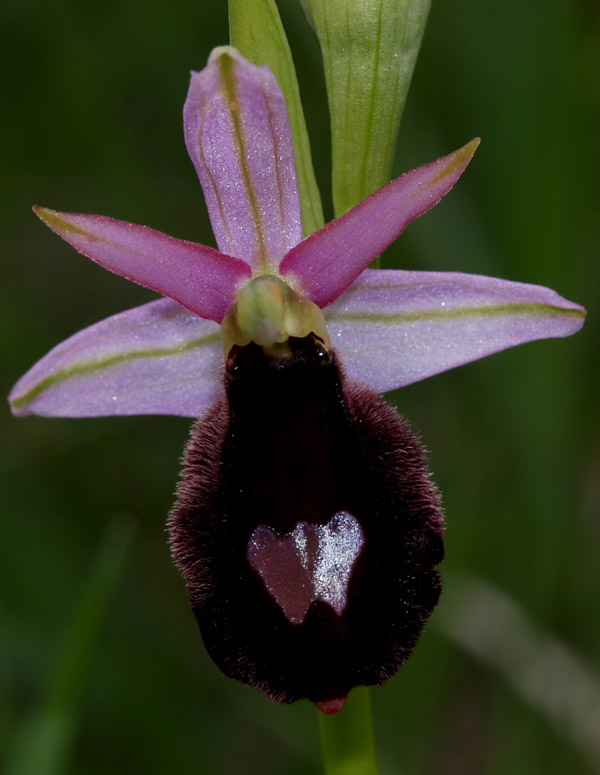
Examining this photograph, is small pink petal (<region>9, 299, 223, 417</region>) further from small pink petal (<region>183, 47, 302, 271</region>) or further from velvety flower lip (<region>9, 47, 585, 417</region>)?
small pink petal (<region>183, 47, 302, 271</region>)

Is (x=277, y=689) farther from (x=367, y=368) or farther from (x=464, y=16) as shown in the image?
(x=464, y=16)

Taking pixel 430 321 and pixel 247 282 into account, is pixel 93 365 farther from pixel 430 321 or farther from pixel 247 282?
pixel 430 321

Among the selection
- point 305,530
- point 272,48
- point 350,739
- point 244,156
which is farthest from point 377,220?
point 350,739

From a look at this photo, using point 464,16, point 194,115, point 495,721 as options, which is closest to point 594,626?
point 495,721

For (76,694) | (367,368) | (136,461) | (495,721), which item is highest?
(367,368)

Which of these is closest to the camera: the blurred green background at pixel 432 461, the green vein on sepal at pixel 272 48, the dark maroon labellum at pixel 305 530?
the dark maroon labellum at pixel 305 530

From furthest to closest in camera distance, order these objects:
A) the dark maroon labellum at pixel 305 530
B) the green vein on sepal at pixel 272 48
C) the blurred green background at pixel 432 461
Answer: the blurred green background at pixel 432 461 → the green vein on sepal at pixel 272 48 → the dark maroon labellum at pixel 305 530

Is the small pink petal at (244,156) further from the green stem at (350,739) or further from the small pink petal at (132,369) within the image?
the green stem at (350,739)

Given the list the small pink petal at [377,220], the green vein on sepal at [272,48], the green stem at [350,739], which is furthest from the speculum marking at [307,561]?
the green vein on sepal at [272,48]
